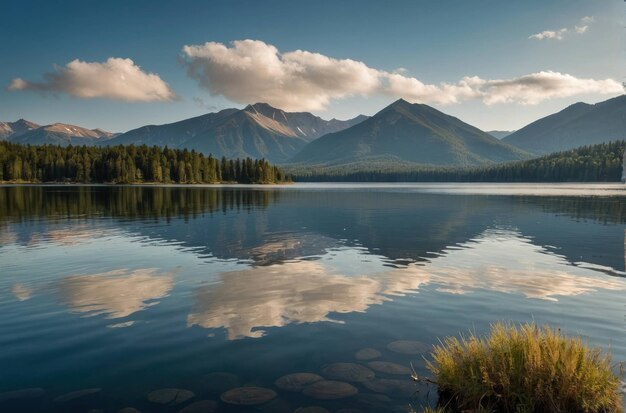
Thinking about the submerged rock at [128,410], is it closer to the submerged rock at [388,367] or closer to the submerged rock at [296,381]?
the submerged rock at [296,381]

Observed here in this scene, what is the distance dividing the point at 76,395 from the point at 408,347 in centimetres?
1071

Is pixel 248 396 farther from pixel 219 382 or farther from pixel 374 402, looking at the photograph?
pixel 374 402

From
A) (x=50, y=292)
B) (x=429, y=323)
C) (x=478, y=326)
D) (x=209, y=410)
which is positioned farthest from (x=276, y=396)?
(x=50, y=292)

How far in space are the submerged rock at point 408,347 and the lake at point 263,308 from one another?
3.1 inches

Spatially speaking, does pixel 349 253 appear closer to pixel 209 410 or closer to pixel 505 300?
pixel 505 300

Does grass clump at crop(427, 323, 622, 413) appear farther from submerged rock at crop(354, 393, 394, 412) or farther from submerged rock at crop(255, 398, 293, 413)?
submerged rock at crop(255, 398, 293, 413)

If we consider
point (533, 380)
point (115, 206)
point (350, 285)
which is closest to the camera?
point (533, 380)

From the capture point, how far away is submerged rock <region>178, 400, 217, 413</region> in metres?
10.3

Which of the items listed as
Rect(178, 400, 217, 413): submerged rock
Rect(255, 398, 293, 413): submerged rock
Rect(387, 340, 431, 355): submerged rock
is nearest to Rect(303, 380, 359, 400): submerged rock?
Rect(255, 398, 293, 413): submerged rock

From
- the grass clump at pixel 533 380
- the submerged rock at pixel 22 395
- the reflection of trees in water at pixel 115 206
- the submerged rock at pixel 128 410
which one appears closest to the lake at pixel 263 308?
the submerged rock at pixel 22 395

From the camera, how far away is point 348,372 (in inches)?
494

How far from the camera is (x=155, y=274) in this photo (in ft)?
85.5

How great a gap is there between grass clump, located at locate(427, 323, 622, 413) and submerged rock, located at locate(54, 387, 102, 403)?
972 centimetres

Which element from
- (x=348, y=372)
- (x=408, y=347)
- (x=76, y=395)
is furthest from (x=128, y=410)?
(x=408, y=347)
